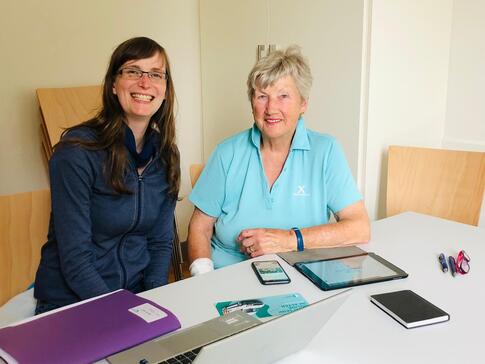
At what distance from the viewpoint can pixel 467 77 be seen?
2375 millimetres

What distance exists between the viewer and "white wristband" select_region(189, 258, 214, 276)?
1.48m

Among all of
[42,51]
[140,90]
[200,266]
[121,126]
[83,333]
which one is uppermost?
[42,51]

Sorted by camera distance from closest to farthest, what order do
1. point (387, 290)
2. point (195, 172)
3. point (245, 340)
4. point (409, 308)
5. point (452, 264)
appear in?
point (245, 340)
point (409, 308)
point (387, 290)
point (452, 264)
point (195, 172)

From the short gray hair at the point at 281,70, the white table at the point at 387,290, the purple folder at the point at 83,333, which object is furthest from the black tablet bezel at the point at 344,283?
the short gray hair at the point at 281,70

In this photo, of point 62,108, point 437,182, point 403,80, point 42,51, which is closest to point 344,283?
point 437,182

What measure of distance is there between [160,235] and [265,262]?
43 cm

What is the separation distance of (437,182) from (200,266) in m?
1.22

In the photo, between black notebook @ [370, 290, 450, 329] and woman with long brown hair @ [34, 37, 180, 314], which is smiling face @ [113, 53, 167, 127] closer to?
woman with long brown hair @ [34, 37, 180, 314]

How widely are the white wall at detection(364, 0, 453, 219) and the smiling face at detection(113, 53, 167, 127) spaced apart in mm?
1114

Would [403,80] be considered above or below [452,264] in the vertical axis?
above

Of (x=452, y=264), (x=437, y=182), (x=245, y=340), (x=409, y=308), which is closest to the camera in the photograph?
(x=245, y=340)

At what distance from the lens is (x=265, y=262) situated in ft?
4.39

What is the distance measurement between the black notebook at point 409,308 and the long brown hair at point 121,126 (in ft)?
2.51

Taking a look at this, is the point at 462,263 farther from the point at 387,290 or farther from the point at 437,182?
the point at 437,182
